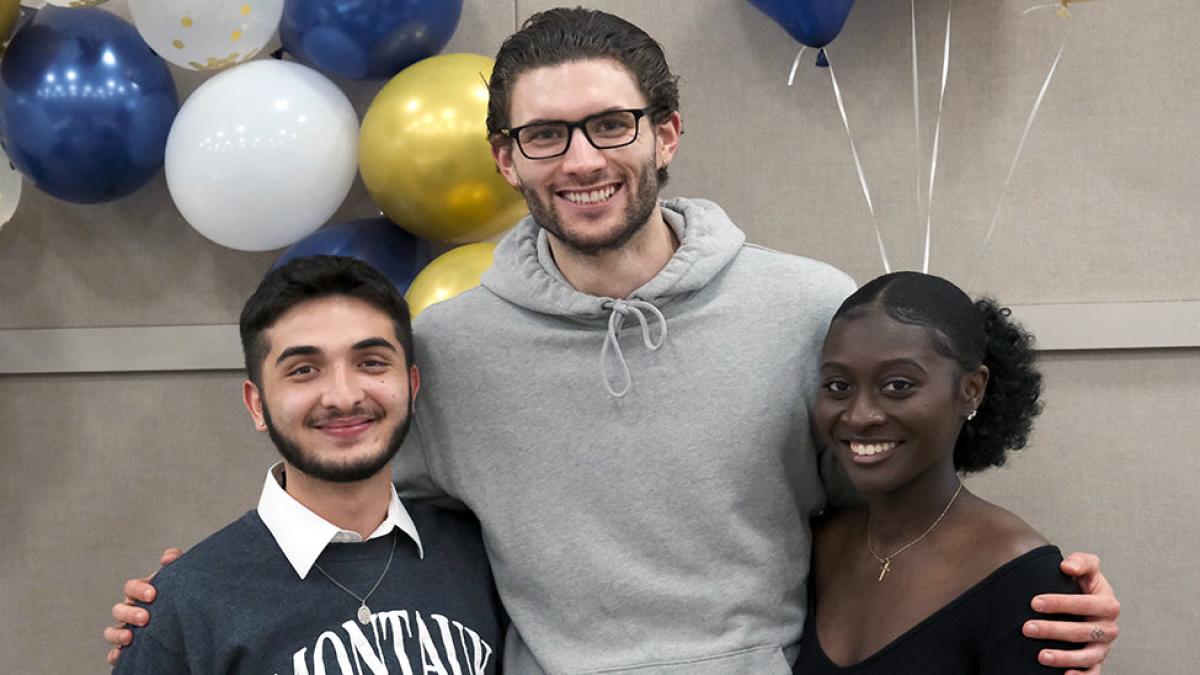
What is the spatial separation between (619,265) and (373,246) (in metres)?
0.75

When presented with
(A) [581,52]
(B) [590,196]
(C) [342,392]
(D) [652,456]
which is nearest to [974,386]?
(D) [652,456]

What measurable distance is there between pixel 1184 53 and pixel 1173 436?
27.0 inches

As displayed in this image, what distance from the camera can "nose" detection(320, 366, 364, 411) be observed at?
1474mm

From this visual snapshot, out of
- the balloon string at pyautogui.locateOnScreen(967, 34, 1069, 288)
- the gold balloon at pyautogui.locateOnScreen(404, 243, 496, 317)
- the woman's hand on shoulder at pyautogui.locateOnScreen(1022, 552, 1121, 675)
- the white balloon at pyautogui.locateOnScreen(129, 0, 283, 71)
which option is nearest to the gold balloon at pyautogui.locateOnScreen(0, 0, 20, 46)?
the white balloon at pyautogui.locateOnScreen(129, 0, 283, 71)

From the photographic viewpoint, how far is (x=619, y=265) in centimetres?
163

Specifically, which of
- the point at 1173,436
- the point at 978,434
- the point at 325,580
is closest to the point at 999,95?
the point at 1173,436

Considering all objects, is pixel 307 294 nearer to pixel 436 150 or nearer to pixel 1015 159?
pixel 436 150

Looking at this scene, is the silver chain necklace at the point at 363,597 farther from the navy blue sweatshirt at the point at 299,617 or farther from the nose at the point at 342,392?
the nose at the point at 342,392

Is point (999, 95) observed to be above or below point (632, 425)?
above

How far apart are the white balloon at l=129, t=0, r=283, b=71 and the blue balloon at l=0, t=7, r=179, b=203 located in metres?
0.10

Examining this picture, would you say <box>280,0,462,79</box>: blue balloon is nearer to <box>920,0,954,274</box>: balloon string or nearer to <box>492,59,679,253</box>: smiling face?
<box>492,59,679,253</box>: smiling face

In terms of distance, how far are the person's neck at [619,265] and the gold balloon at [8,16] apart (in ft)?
3.77

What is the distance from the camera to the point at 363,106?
249cm

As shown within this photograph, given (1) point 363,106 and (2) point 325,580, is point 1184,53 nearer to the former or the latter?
(1) point 363,106
